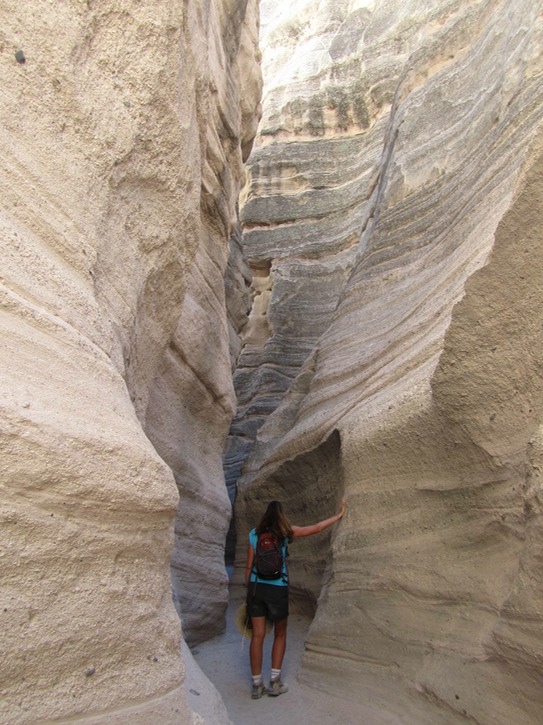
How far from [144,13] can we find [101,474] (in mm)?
2503

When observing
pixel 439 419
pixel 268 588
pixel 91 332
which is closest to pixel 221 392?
pixel 268 588

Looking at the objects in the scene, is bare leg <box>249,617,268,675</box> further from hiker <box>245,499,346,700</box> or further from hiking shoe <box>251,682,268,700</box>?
hiking shoe <box>251,682,268,700</box>

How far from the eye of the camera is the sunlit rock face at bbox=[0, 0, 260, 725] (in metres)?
1.99

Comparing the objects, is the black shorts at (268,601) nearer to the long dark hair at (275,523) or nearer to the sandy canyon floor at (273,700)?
the long dark hair at (275,523)

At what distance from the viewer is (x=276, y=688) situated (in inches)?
177

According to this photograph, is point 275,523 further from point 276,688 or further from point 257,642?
point 276,688

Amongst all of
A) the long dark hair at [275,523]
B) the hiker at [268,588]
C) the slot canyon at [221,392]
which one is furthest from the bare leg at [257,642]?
the long dark hair at [275,523]

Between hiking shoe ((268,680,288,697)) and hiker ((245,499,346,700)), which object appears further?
hiking shoe ((268,680,288,697))

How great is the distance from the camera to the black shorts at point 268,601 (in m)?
4.29

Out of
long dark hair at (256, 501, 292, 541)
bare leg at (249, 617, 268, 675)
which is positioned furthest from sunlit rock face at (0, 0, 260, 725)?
bare leg at (249, 617, 268, 675)

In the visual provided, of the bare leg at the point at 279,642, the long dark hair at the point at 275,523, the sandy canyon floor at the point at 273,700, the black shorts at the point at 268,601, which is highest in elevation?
the long dark hair at the point at 275,523

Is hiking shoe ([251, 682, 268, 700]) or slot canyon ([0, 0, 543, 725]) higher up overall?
slot canyon ([0, 0, 543, 725])

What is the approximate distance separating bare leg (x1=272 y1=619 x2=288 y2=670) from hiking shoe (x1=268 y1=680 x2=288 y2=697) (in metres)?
0.14

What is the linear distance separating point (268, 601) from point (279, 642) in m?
0.34
